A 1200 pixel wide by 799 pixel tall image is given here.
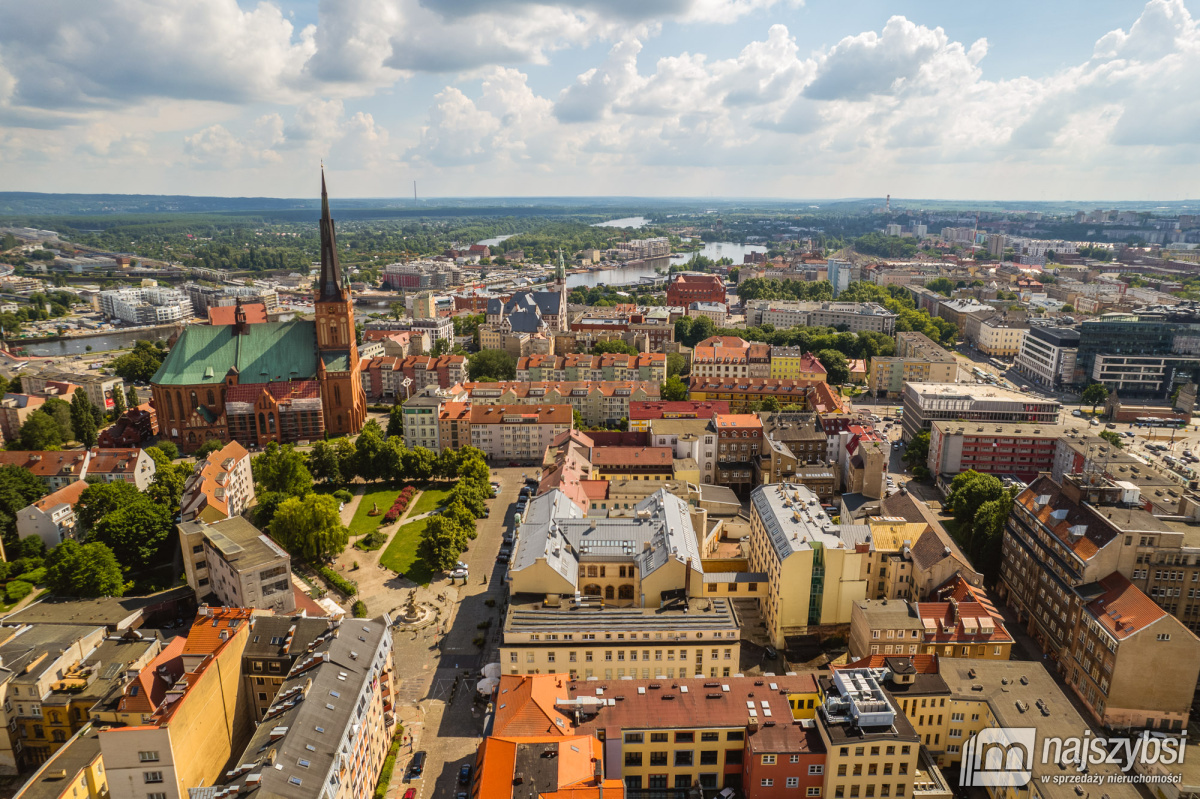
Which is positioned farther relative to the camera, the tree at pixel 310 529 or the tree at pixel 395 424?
the tree at pixel 395 424

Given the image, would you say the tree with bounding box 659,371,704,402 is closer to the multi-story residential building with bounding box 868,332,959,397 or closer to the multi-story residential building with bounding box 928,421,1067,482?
the multi-story residential building with bounding box 868,332,959,397

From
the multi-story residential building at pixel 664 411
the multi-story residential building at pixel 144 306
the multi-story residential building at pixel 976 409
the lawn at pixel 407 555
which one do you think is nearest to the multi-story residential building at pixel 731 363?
the multi-story residential building at pixel 664 411

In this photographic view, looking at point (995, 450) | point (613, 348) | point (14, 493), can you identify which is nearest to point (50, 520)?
point (14, 493)

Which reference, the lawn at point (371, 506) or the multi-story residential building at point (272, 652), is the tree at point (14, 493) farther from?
the multi-story residential building at point (272, 652)

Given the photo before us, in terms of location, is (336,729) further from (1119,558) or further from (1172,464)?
(1172,464)

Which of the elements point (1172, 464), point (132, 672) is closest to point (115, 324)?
point (132, 672)

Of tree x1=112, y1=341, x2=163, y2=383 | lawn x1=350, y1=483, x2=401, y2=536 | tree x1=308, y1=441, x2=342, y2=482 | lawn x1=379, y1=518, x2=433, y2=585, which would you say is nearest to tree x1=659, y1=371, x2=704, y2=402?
lawn x1=350, y1=483, x2=401, y2=536

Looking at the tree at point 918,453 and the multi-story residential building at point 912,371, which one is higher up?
the multi-story residential building at point 912,371
